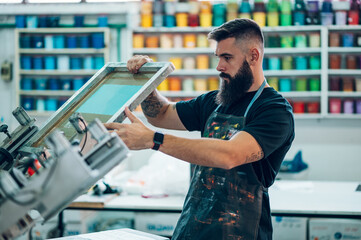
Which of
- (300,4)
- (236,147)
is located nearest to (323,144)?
(300,4)

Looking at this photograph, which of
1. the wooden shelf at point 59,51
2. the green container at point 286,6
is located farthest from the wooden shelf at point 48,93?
the green container at point 286,6

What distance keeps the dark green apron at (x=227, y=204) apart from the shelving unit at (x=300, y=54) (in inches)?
106

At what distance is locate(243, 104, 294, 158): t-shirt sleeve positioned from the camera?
154 cm

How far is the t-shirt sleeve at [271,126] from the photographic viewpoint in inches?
60.5

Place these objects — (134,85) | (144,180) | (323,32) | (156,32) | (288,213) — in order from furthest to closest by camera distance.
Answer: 1. (156,32)
2. (323,32)
3. (144,180)
4. (288,213)
5. (134,85)

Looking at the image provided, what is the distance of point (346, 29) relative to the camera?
14.1 ft

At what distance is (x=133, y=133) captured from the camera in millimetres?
1356

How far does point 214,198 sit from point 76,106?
2.15 feet

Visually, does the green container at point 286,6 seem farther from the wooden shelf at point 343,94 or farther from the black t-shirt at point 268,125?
the black t-shirt at point 268,125

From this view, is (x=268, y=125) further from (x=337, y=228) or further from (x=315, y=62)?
(x=315, y=62)

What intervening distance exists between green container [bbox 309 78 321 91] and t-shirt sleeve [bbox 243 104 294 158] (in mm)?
2848

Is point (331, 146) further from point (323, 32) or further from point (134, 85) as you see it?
point (134, 85)

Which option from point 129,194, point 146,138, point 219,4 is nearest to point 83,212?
point 129,194

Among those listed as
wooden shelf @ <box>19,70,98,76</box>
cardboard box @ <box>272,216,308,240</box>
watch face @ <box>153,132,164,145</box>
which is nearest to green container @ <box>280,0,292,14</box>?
wooden shelf @ <box>19,70,98,76</box>
